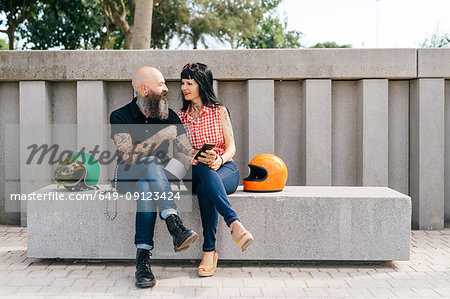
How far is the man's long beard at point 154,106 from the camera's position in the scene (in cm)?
457

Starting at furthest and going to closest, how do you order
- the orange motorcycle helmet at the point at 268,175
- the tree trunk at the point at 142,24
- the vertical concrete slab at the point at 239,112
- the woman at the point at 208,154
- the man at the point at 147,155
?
the tree trunk at the point at 142,24
the vertical concrete slab at the point at 239,112
the orange motorcycle helmet at the point at 268,175
the woman at the point at 208,154
the man at the point at 147,155

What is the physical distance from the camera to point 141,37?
1093cm

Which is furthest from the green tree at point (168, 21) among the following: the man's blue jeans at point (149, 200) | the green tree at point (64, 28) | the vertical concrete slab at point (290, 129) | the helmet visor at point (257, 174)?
the man's blue jeans at point (149, 200)

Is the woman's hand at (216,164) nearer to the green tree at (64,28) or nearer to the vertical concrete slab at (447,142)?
the vertical concrete slab at (447,142)

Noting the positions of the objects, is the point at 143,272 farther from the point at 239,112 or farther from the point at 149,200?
the point at 239,112

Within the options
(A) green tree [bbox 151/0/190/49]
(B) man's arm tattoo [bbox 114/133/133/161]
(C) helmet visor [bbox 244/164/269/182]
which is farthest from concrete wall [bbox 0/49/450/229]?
(A) green tree [bbox 151/0/190/49]

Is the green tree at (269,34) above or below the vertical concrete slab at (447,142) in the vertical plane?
above

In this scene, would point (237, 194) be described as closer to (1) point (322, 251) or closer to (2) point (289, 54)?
A: (1) point (322, 251)

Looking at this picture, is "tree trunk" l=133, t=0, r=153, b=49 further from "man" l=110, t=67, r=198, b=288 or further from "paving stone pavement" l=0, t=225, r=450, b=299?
"paving stone pavement" l=0, t=225, r=450, b=299

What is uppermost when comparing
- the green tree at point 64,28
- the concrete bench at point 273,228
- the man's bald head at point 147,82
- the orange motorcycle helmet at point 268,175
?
the green tree at point 64,28

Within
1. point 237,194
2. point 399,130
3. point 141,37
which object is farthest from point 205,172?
point 141,37

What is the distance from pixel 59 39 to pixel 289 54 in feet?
58.1

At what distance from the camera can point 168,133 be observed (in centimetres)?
457

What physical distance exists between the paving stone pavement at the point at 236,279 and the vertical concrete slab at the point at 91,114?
6.21 ft
